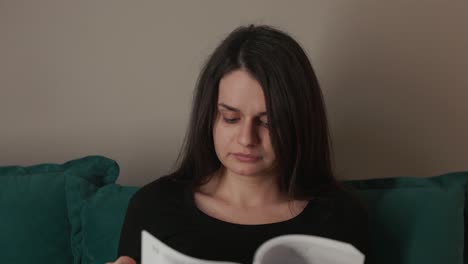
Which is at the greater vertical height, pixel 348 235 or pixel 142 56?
pixel 142 56

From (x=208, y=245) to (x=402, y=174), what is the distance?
689 mm

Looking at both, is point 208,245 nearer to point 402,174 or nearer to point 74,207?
point 74,207

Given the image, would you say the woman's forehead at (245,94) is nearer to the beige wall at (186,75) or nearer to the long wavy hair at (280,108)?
the long wavy hair at (280,108)

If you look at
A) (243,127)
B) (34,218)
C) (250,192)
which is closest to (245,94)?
(243,127)

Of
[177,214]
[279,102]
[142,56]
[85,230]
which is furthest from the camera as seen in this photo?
[142,56]

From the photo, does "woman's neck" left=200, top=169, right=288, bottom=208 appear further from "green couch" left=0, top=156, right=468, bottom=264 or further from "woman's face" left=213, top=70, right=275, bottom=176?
"green couch" left=0, top=156, right=468, bottom=264

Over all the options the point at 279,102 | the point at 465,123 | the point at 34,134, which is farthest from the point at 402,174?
the point at 34,134

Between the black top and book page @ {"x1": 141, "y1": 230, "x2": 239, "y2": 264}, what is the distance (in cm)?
24

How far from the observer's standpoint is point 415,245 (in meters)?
1.03

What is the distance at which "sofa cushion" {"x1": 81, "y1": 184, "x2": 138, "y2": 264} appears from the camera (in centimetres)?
109

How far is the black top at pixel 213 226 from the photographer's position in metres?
0.95

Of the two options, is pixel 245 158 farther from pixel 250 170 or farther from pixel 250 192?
pixel 250 192

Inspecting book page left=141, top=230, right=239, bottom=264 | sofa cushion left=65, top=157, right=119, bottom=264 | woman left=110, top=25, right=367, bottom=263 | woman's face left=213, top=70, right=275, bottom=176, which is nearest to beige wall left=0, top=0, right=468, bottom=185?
sofa cushion left=65, top=157, right=119, bottom=264

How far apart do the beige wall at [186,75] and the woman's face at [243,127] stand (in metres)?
0.44
